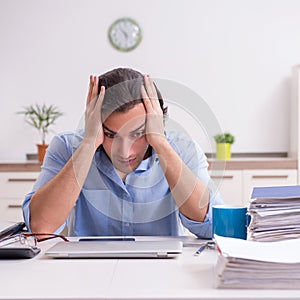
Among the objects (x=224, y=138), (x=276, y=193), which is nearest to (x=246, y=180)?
(x=224, y=138)

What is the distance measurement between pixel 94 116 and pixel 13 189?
2.26 meters

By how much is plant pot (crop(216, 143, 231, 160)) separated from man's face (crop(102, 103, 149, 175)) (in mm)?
2071

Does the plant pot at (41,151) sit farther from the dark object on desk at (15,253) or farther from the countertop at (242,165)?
the dark object on desk at (15,253)

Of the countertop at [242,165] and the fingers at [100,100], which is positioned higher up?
the fingers at [100,100]

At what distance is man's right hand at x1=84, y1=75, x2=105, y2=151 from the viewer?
68.1 inches

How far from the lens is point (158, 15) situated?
4.18m

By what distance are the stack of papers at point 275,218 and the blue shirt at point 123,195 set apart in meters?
0.40

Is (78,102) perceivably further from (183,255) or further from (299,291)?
(299,291)

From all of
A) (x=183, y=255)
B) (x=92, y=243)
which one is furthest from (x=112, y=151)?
(x=183, y=255)

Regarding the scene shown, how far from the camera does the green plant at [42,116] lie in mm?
4113

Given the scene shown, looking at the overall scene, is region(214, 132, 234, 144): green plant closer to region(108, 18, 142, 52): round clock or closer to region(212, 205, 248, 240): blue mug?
region(108, 18, 142, 52): round clock

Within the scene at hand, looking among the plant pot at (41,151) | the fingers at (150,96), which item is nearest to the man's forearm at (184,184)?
the fingers at (150,96)

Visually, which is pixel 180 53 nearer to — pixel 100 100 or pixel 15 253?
pixel 100 100

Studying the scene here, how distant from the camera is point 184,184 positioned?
178 centimetres
